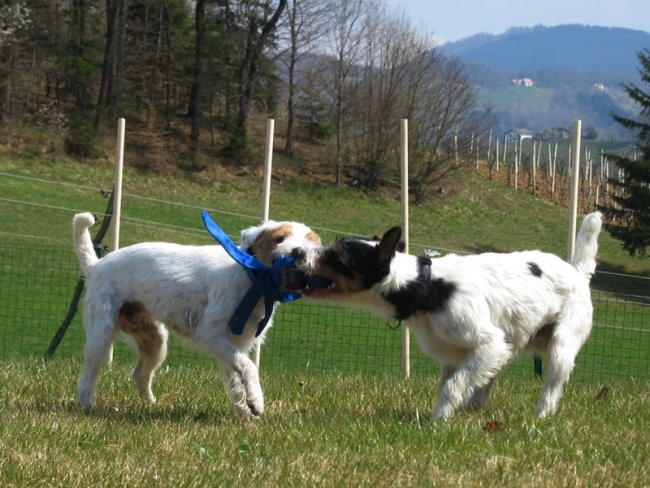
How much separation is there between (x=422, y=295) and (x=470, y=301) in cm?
36

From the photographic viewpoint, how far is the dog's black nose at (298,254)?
6.37 m

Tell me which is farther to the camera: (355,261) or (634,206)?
(634,206)

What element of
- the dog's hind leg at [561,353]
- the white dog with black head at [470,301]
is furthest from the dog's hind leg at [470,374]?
the dog's hind leg at [561,353]

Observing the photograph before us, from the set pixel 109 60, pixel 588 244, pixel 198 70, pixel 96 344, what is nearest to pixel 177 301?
pixel 96 344

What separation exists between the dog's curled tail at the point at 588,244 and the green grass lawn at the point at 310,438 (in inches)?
43.3

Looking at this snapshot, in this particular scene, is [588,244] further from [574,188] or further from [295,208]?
[295,208]

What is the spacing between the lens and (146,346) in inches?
300

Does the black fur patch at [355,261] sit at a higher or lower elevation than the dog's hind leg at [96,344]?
higher

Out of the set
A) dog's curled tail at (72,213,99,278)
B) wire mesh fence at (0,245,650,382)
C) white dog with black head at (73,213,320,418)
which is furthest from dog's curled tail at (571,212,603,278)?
wire mesh fence at (0,245,650,382)

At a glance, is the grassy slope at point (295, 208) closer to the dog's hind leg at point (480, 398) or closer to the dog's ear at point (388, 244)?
the dog's hind leg at point (480, 398)

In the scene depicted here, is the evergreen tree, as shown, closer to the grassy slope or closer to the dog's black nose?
the grassy slope

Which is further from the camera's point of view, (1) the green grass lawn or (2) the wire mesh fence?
(2) the wire mesh fence

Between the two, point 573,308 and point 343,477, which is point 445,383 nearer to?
point 573,308

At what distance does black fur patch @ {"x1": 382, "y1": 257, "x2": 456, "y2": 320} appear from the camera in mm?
6520
